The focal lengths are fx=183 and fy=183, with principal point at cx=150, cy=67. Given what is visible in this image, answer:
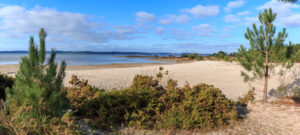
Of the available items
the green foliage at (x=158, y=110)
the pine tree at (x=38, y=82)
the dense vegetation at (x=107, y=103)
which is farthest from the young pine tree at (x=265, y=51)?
the pine tree at (x=38, y=82)

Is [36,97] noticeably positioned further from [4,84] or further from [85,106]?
[4,84]

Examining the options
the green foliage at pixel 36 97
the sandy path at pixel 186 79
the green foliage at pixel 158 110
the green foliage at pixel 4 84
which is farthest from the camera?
the sandy path at pixel 186 79

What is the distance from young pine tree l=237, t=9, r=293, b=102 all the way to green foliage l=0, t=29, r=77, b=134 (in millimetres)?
7534

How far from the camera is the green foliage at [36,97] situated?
3.80m

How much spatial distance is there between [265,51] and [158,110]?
19.0ft

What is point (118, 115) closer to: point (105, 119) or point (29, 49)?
point (105, 119)

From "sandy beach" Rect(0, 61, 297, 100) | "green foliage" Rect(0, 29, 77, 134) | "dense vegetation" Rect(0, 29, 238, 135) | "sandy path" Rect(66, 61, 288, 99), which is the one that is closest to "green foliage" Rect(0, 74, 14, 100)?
"dense vegetation" Rect(0, 29, 238, 135)

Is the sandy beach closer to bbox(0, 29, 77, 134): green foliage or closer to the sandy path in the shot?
the sandy path

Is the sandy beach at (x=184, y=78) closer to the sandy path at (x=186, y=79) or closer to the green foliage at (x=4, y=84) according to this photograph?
the sandy path at (x=186, y=79)

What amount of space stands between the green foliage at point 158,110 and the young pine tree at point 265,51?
273 cm

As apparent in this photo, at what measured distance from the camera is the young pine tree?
777 centimetres

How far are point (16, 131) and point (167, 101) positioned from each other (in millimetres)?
4110

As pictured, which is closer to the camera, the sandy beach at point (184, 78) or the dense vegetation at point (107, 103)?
the dense vegetation at point (107, 103)

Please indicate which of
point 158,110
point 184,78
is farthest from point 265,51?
point 184,78
